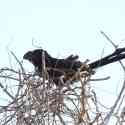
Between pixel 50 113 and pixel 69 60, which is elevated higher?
pixel 69 60

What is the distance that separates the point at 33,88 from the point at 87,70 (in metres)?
0.39

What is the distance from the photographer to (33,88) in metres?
2.13

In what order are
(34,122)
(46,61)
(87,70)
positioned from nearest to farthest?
(87,70) < (34,122) < (46,61)

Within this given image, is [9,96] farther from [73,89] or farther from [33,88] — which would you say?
[73,89]

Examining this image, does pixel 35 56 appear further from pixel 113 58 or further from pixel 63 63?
pixel 113 58

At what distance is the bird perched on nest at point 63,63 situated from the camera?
5.53 ft

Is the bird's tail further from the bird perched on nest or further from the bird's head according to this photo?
the bird's head

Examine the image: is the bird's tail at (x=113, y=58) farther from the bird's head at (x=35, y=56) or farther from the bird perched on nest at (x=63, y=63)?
the bird's head at (x=35, y=56)

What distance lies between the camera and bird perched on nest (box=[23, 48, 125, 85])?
168 centimetres

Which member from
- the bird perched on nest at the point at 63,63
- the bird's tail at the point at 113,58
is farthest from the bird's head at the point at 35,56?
the bird's tail at the point at 113,58

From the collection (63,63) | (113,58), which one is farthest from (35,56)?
(113,58)

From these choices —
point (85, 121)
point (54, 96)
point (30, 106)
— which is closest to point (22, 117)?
point (30, 106)

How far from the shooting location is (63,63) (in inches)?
82.4

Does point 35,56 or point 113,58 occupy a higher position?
point 35,56
